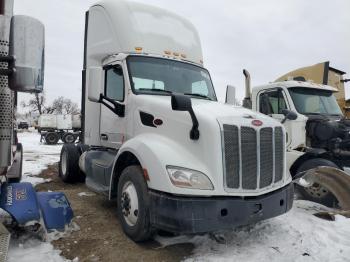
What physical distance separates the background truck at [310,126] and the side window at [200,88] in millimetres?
1574

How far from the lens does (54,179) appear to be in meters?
9.49

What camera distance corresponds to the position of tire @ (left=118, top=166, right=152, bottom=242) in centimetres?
453

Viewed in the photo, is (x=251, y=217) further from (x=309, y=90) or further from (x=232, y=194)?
(x=309, y=90)

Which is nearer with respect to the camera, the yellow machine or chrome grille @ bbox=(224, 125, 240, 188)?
chrome grille @ bbox=(224, 125, 240, 188)

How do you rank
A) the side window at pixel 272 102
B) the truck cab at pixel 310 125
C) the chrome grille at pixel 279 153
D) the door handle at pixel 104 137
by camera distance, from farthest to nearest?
1. the side window at pixel 272 102
2. the truck cab at pixel 310 125
3. the door handle at pixel 104 137
4. the chrome grille at pixel 279 153

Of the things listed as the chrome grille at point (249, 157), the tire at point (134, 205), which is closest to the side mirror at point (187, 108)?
the chrome grille at point (249, 157)

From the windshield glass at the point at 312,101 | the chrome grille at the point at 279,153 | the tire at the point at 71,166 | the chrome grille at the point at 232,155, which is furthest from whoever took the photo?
Answer: the tire at the point at 71,166

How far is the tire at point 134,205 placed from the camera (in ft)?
14.9

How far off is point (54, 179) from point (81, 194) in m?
2.31

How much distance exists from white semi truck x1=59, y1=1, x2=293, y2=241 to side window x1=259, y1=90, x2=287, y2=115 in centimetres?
190

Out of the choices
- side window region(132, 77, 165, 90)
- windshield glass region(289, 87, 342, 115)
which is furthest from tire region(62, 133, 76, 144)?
side window region(132, 77, 165, 90)

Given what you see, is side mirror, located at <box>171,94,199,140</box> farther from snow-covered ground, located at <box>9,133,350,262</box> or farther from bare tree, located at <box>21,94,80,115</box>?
bare tree, located at <box>21,94,80,115</box>

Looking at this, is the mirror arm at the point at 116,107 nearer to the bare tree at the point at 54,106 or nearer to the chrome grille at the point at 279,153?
the chrome grille at the point at 279,153

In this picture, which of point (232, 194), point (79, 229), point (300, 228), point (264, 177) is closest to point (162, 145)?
point (232, 194)
